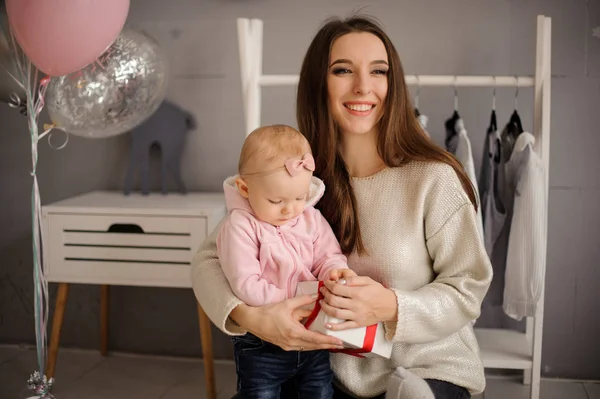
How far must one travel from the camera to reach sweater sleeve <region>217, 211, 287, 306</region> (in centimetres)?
150

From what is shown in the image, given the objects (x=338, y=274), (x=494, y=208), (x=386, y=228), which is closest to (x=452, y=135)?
(x=494, y=208)

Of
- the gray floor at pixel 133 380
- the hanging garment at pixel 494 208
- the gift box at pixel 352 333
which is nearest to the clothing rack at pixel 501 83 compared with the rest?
the hanging garment at pixel 494 208

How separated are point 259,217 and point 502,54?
1.53 m

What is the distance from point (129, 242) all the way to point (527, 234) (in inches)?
52.9

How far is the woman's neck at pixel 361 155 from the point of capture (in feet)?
5.68

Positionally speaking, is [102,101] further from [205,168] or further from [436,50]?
[436,50]

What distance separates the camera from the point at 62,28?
6.82 ft

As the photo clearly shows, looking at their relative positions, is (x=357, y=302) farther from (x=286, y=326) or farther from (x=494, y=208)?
(x=494, y=208)

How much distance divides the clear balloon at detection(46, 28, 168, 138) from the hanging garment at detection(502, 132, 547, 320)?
1.24 metres

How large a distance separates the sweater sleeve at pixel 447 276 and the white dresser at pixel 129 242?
1.09 metres

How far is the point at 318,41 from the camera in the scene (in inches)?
68.1

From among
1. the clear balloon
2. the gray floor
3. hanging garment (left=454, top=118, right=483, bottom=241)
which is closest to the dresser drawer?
the clear balloon

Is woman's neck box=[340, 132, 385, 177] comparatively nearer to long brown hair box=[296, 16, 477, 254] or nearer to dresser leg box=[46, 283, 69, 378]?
long brown hair box=[296, 16, 477, 254]

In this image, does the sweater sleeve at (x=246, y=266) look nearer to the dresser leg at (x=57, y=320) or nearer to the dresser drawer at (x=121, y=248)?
the dresser drawer at (x=121, y=248)
